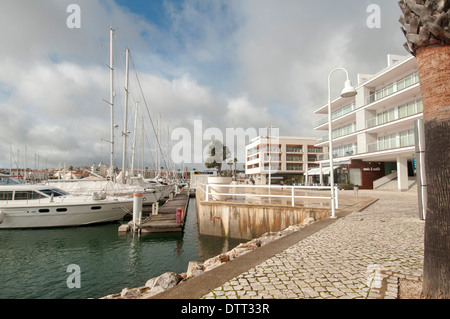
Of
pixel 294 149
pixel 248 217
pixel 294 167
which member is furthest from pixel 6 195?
pixel 294 149

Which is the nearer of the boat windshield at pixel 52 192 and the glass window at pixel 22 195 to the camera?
the glass window at pixel 22 195

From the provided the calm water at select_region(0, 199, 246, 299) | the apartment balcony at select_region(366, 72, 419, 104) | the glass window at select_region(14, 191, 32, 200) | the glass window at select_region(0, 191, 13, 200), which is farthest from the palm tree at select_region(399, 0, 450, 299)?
the apartment balcony at select_region(366, 72, 419, 104)

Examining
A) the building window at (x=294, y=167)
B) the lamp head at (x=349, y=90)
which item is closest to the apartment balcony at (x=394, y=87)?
the lamp head at (x=349, y=90)

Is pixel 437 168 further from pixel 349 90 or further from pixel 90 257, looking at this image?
pixel 90 257

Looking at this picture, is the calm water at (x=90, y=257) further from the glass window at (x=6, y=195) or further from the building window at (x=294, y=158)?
the building window at (x=294, y=158)

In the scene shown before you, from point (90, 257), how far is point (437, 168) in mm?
11455

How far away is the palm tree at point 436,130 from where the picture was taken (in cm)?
276

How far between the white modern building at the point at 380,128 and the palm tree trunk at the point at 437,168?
2480 centimetres

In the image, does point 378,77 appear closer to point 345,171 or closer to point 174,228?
point 345,171

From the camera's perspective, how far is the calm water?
6.92 meters

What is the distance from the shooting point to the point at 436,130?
2861mm

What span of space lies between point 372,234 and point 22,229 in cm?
1896

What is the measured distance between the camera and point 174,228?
1295 cm
